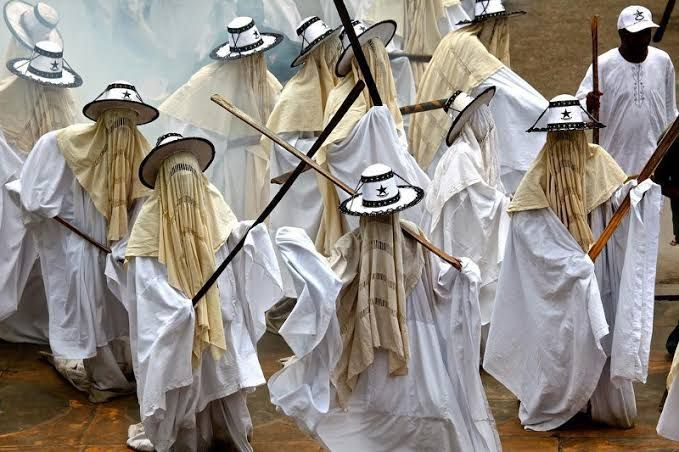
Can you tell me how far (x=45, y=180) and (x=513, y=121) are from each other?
3809 mm

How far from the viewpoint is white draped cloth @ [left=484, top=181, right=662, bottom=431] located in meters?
9.48

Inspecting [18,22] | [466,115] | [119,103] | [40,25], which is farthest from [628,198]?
[18,22]

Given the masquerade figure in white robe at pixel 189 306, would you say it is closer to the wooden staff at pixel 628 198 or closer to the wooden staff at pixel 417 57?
the wooden staff at pixel 628 198

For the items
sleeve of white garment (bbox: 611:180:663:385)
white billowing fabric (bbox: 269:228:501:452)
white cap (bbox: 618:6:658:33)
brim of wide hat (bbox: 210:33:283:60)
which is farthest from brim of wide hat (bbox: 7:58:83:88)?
sleeve of white garment (bbox: 611:180:663:385)

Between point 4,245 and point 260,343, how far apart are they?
6.31 ft

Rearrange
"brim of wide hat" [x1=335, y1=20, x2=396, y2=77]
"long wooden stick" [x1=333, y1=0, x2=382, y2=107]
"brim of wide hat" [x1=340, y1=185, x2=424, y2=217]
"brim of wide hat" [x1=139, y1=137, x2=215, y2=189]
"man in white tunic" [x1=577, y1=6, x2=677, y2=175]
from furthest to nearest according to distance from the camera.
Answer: "man in white tunic" [x1=577, y1=6, x2=677, y2=175] → "brim of wide hat" [x1=335, y1=20, x2=396, y2=77] → "brim of wide hat" [x1=139, y1=137, x2=215, y2=189] → "long wooden stick" [x1=333, y1=0, x2=382, y2=107] → "brim of wide hat" [x1=340, y1=185, x2=424, y2=217]

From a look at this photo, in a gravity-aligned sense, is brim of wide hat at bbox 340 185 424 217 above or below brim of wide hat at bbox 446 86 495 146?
below

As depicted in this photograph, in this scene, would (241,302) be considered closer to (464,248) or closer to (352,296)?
(352,296)

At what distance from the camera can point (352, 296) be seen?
8695mm

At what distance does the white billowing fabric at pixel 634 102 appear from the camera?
11.8 m

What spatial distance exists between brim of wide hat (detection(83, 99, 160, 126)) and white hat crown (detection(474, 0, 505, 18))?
3132mm

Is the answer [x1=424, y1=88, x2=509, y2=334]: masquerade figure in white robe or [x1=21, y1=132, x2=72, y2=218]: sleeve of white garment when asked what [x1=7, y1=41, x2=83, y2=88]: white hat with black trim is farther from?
[x1=424, y1=88, x2=509, y2=334]: masquerade figure in white robe

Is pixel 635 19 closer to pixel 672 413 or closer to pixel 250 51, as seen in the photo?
pixel 250 51

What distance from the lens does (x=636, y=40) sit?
11.6 metres
